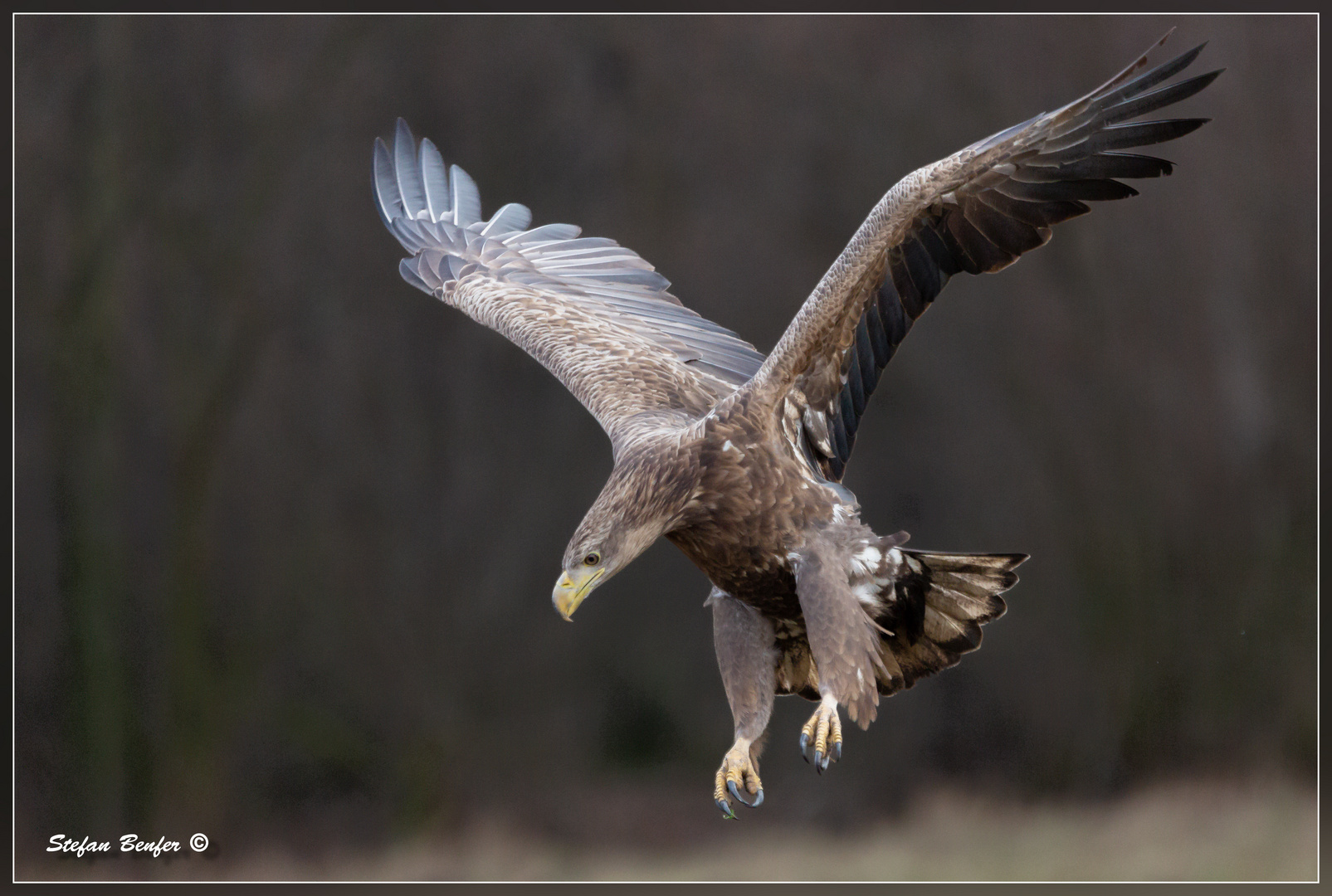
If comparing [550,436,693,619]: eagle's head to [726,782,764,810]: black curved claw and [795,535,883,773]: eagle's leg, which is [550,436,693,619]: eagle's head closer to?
[795,535,883,773]: eagle's leg

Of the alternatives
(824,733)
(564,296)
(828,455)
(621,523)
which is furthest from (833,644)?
(564,296)

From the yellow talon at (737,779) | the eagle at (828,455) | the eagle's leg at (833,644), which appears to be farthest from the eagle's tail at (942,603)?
the yellow talon at (737,779)

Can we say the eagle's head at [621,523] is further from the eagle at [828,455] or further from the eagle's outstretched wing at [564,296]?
the eagle's outstretched wing at [564,296]

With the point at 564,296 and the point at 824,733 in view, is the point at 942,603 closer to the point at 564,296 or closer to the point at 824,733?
the point at 824,733

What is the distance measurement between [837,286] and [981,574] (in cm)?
84

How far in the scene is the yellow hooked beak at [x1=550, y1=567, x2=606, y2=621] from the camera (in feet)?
8.67

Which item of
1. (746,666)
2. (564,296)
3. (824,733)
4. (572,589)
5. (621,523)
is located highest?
(564,296)

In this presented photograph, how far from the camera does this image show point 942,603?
3.29 metres

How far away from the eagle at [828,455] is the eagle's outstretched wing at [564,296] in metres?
0.02

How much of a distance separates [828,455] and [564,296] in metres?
1.37

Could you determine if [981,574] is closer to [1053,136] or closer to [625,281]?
[1053,136]

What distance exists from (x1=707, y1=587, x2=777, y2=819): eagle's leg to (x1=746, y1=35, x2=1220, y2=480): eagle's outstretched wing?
0.45m

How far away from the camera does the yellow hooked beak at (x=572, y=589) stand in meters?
2.64

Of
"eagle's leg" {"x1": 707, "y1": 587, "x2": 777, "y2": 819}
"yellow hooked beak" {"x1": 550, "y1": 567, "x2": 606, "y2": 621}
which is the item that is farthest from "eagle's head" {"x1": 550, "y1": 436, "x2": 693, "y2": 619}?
"eagle's leg" {"x1": 707, "y1": 587, "x2": 777, "y2": 819}
